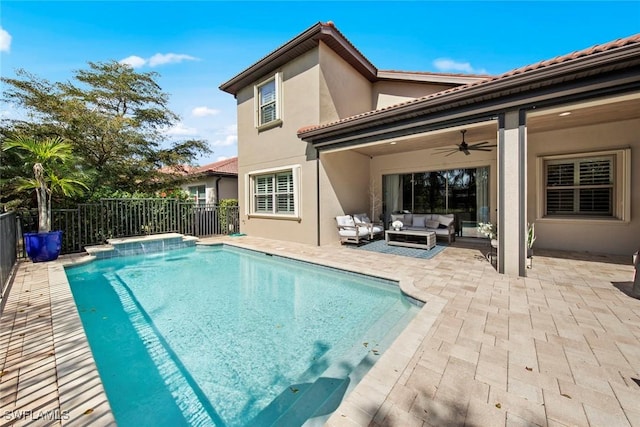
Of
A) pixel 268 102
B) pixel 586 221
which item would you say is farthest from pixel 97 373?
pixel 586 221

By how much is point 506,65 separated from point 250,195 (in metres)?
12.3

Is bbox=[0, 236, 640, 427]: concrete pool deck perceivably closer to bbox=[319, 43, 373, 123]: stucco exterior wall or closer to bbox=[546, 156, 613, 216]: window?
bbox=[546, 156, 613, 216]: window

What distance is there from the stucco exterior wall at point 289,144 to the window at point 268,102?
237mm

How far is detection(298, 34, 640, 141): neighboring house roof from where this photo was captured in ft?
12.9

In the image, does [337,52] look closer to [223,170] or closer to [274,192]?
[274,192]

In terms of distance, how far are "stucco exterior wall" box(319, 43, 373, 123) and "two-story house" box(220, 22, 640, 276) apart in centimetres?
6

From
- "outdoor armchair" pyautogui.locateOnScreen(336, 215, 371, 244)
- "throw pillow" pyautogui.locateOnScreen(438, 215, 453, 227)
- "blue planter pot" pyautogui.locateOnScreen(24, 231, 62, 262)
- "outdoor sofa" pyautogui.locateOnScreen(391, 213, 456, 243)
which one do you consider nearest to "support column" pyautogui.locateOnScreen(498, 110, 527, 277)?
"outdoor sofa" pyautogui.locateOnScreen(391, 213, 456, 243)

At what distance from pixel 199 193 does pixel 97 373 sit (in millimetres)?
16284

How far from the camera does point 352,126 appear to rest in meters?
7.64

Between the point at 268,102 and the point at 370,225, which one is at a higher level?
the point at 268,102

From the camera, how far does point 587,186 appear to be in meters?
7.44

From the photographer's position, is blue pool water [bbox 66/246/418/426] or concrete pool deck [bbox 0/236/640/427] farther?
blue pool water [bbox 66/246/418/426]

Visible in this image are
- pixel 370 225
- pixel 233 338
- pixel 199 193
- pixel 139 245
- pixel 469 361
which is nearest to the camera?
pixel 469 361

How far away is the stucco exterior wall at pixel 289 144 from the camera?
9.07 metres
